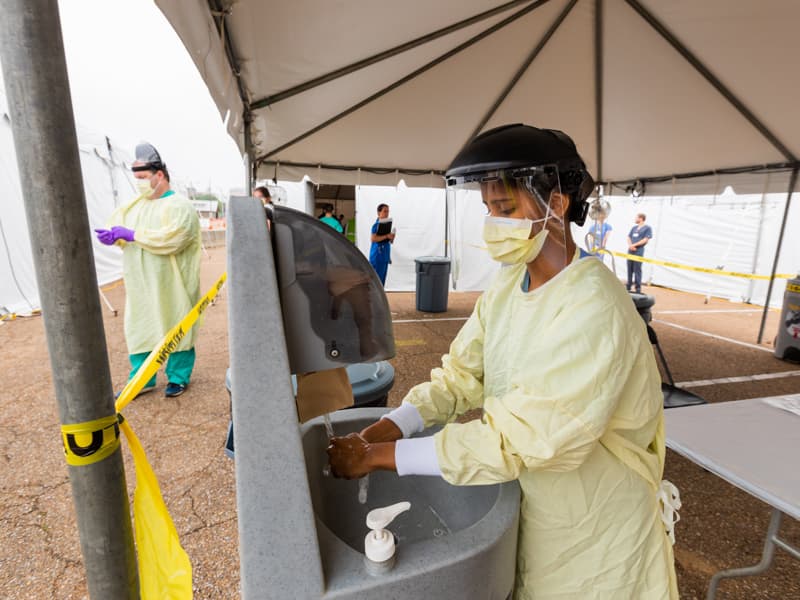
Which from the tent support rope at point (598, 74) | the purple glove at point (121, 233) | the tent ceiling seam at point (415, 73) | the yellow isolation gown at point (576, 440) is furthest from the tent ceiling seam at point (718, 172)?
the purple glove at point (121, 233)

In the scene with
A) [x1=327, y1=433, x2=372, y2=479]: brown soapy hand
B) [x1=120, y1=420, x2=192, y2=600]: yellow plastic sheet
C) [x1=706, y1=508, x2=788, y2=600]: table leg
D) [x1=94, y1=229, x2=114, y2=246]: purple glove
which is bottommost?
[x1=706, y1=508, x2=788, y2=600]: table leg

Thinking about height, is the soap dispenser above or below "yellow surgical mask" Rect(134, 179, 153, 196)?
below

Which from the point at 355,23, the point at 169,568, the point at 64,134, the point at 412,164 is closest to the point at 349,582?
the point at 169,568

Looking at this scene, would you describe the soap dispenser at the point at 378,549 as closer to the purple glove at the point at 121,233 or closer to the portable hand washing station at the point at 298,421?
the portable hand washing station at the point at 298,421

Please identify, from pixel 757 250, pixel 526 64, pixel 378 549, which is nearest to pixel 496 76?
pixel 526 64

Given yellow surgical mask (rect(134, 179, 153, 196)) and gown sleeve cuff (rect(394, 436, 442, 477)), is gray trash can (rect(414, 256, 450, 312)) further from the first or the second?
Result: gown sleeve cuff (rect(394, 436, 442, 477))

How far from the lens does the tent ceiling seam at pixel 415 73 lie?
3.13m

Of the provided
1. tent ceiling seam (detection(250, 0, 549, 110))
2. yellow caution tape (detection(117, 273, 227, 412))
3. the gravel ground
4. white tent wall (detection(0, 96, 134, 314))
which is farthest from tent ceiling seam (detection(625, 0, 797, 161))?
white tent wall (detection(0, 96, 134, 314))

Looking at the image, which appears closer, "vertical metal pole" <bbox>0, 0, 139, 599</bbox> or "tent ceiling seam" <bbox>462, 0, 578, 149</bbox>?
"vertical metal pole" <bbox>0, 0, 139, 599</bbox>

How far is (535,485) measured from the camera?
3.05 ft

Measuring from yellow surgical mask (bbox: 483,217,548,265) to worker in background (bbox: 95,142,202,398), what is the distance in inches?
115

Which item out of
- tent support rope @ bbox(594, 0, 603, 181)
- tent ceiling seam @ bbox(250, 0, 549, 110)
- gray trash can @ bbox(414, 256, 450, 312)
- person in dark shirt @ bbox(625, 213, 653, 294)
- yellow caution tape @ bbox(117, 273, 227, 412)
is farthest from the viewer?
person in dark shirt @ bbox(625, 213, 653, 294)

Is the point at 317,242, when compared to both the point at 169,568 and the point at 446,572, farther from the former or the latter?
the point at 169,568

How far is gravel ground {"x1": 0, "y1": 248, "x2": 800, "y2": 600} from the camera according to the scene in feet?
6.17
